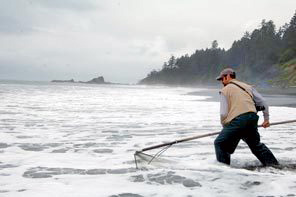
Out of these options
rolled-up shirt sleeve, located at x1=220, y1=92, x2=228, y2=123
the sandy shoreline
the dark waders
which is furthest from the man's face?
the sandy shoreline

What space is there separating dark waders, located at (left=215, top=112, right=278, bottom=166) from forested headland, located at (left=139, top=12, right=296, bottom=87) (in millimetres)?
→ 69397

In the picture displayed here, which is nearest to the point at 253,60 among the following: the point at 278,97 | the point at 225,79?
the point at 278,97

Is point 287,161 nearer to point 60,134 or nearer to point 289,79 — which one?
point 60,134

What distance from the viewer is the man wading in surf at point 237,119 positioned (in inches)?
274

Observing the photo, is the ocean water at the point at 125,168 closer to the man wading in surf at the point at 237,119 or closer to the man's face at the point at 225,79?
the man wading in surf at the point at 237,119

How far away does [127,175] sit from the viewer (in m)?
6.73

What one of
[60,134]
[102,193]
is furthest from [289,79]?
[102,193]

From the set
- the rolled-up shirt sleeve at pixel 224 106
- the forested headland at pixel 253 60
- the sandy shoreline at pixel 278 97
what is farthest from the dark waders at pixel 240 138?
the forested headland at pixel 253 60

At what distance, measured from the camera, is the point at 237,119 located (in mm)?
6953

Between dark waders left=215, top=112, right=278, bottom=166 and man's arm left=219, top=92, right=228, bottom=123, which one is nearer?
dark waders left=215, top=112, right=278, bottom=166

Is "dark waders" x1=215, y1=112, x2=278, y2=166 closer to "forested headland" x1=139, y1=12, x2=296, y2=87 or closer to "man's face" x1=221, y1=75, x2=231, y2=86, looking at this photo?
"man's face" x1=221, y1=75, x2=231, y2=86

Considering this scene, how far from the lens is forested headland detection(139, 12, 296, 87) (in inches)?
3693

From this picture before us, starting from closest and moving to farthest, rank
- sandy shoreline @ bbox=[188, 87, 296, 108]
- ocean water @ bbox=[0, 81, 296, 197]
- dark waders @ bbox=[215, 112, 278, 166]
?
ocean water @ bbox=[0, 81, 296, 197]
dark waders @ bbox=[215, 112, 278, 166]
sandy shoreline @ bbox=[188, 87, 296, 108]

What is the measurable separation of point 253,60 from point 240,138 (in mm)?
124940
